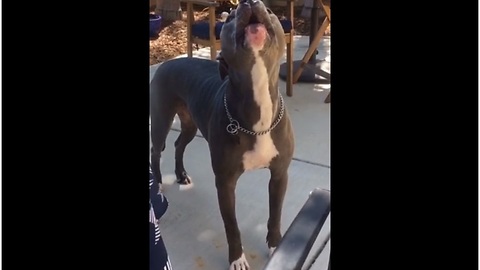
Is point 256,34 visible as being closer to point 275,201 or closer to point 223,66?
point 223,66

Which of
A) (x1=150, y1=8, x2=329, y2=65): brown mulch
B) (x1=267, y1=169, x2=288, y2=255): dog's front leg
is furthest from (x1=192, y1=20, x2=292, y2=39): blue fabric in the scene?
(x1=267, y1=169, x2=288, y2=255): dog's front leg

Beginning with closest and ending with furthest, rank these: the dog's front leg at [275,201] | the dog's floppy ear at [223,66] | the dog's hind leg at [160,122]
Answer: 1. the dog's floppy ear at [223,66]
2. the dog's front leg at [275,201]
3. the dog's hind leg at [160,122]

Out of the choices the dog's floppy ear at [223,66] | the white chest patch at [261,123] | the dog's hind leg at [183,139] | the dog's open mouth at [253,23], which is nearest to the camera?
the dog's open mouth at [253,23]

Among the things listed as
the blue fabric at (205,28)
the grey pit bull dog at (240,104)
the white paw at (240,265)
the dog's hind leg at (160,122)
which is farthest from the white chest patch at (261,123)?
the blue fabric at (205,28)

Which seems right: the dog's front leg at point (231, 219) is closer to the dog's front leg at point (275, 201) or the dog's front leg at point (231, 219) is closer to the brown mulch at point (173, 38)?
the dog's front leg at point (275, 201)

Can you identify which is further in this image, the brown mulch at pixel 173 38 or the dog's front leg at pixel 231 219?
the brown mulch at pixel 173 38

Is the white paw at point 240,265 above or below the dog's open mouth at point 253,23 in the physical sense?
below

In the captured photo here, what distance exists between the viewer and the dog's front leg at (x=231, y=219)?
2.14 m

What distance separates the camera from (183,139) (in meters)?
2.97
